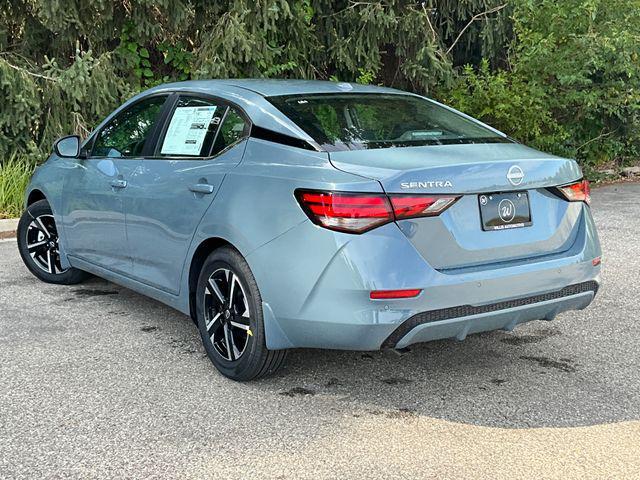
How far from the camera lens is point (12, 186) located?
969cm

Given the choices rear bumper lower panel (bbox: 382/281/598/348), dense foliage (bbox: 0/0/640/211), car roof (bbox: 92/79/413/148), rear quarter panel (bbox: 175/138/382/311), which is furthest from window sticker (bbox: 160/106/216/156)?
dense foliage (bbox: 0/0/640/211)

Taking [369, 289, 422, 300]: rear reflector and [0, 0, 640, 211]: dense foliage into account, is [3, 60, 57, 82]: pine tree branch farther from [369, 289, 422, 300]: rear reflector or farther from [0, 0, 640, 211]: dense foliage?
[369, 289, 422, 300]: rear reflector

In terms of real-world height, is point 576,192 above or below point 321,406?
above

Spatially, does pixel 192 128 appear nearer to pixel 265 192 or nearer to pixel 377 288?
pixel 265 192

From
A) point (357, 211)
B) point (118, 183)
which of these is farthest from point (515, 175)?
point (118, 183)

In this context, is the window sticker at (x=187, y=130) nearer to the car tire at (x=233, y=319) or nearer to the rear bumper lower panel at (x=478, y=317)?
the car tire at (x=233, y=319)

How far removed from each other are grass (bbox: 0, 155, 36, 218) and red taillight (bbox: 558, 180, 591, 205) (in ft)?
23.6

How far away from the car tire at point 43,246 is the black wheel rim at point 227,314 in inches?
91.4

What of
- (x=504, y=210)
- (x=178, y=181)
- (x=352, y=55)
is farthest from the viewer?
(x=352, y=55)

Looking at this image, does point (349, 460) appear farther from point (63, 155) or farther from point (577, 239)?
point (63, 155)

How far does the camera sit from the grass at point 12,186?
9484mm

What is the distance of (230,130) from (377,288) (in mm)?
1375

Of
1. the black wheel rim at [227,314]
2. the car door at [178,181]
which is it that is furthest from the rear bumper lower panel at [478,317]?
the car door at [178,181]

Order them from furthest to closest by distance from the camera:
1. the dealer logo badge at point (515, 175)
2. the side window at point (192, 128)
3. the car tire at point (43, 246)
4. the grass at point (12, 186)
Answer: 1. the grass at point (12, 186)
2. the car tire at point (43, 246)
3. the side window at point (192, 128)
4. the dealer logo badge at point (515, 175)
